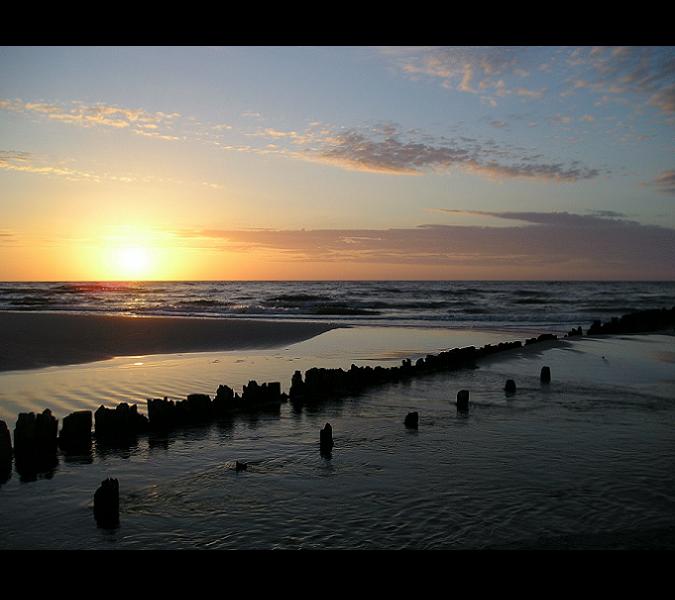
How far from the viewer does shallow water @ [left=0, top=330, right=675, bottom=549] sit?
18.7 feet

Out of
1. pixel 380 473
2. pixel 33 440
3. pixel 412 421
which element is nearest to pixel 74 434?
pixel 33 440

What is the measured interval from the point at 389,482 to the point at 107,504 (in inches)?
127

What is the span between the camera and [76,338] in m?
24.8

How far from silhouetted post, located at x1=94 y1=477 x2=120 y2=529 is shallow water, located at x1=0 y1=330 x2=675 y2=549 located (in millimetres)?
126

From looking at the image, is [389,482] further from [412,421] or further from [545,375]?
[545,375]

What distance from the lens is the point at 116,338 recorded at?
2498cm

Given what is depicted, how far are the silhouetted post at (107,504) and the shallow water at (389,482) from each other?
0.41 ft

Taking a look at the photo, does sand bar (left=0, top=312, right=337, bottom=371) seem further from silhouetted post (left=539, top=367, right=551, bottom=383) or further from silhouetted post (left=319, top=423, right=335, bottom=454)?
silhouetted post (left=539, top=367, right=551, bottom=383)

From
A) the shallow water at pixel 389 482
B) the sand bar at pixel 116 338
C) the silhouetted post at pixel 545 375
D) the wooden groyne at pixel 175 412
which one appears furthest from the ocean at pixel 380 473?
the sand bar at pixel 116 338

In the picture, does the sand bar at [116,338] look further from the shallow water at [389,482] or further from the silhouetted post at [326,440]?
the silhouetted post at [326,440]

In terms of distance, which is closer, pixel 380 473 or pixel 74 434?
pixel 380 473

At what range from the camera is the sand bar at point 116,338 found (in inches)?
762
